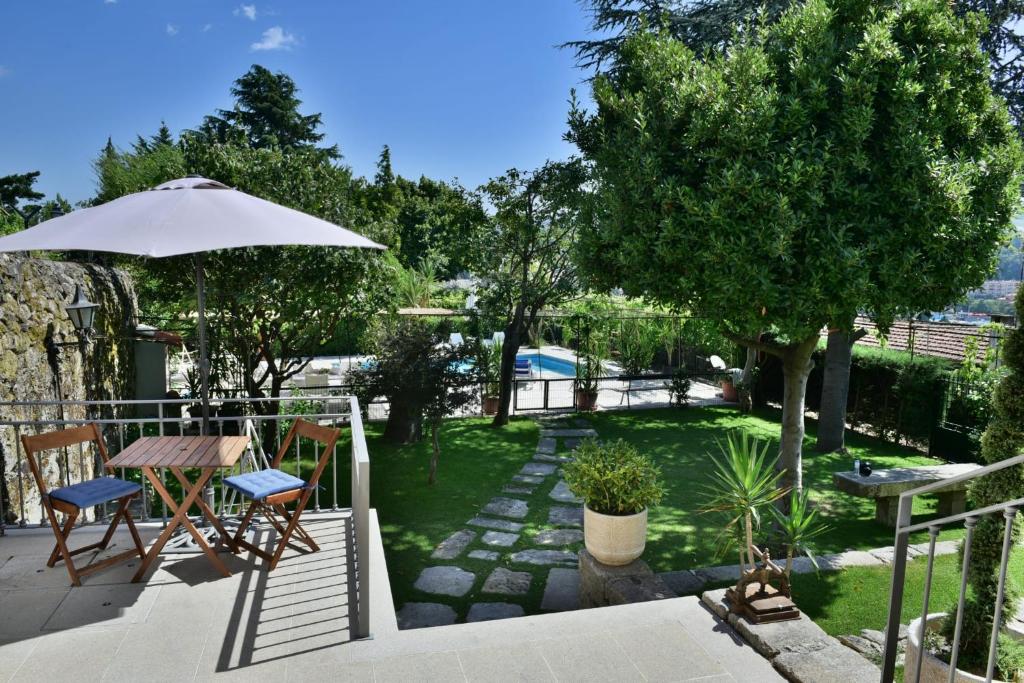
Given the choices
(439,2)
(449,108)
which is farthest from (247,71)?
(439,2)

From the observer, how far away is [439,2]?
13.3 metres

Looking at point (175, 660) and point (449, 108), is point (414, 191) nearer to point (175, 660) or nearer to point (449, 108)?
point (449, 108)

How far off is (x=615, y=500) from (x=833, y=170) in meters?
3.24

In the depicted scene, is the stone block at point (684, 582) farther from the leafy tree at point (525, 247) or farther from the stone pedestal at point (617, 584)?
the leafy tree at point (525, 247)

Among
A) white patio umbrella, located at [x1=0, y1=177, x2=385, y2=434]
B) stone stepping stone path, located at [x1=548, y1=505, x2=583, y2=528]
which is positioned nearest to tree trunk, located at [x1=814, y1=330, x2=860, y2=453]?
stone stepping stone path, located at [x1=548, y1=505, x2=583, y2=528]

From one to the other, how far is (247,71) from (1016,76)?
33.5 m

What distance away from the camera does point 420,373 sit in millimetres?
8516

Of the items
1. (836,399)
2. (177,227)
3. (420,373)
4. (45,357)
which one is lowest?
(836,399)

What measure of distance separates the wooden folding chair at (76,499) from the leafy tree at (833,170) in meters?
4.58

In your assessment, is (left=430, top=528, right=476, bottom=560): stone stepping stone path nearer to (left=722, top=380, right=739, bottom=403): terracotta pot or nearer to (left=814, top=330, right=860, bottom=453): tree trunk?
(left=814, top=330, right=860, bottom=453): tree trunk

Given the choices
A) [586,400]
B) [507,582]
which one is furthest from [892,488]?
Answer: [586,400]

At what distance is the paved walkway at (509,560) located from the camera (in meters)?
4.95

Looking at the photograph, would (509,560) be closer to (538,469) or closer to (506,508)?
(506,508)

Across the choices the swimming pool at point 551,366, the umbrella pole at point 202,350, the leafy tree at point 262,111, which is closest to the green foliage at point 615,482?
the umbrella pole at point 202,350
